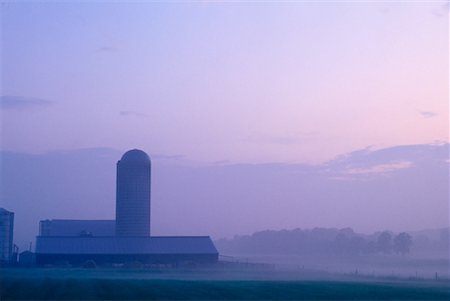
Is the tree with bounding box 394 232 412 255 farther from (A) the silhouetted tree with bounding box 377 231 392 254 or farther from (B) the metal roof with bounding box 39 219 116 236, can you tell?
(B) the metal roof with bounding box 39 219 116 236

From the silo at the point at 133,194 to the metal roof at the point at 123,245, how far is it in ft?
8.34

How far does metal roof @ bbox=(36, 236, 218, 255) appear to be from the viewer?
7312cm

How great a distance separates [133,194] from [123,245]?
19.1 feet

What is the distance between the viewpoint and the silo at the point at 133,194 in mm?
77500

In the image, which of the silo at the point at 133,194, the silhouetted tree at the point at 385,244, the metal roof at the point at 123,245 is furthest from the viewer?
the silhouetted tree at the point at 385,244

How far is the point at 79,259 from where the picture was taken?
237 ft

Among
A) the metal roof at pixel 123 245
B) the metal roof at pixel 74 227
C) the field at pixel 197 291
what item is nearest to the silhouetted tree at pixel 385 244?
the metal roof at pixel 74 227

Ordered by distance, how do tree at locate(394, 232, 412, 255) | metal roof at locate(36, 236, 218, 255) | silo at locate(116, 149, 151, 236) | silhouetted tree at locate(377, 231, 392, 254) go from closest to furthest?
1. metal roof at locate(36, 236, 218, 255)
2. silo at locate(116, 149, 151, 236)
3. tree at locate(394, 232, 412, 255)
4. silhouetted tree at locate(377, 231, 392, 254)

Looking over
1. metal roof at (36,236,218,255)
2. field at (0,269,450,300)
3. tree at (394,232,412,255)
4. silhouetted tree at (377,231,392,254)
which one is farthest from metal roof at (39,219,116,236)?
silhouetted tree at (377,231,392,254)

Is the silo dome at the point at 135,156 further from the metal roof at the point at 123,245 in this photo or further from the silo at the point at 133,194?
the metal roof at the point at 123,245

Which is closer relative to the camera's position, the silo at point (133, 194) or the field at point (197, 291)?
the field at point (197, 291)

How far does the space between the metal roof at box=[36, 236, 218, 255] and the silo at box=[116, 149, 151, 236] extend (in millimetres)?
2541

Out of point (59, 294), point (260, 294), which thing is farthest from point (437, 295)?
point (59, 294)

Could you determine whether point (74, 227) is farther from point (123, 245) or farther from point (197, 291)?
point (197, 291)
